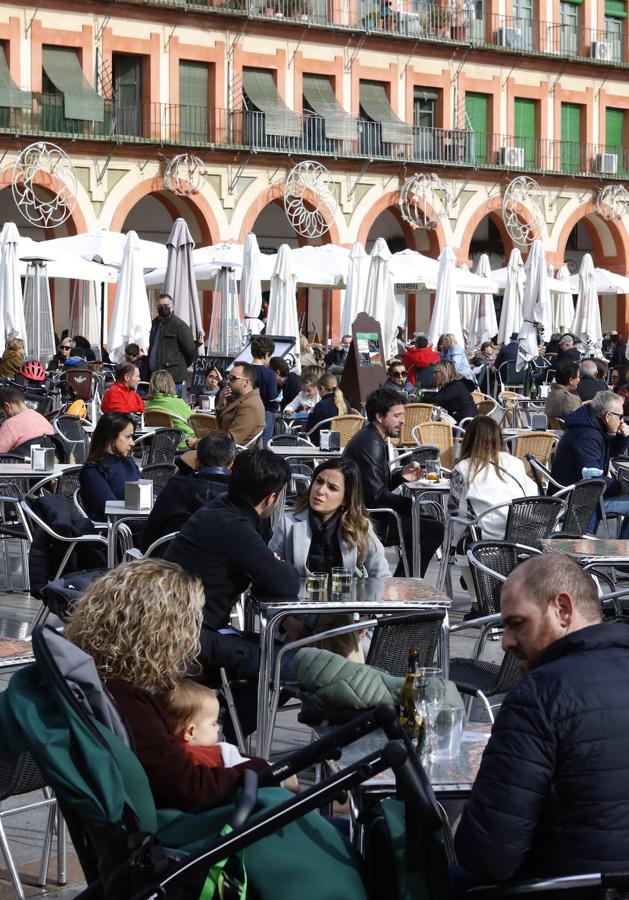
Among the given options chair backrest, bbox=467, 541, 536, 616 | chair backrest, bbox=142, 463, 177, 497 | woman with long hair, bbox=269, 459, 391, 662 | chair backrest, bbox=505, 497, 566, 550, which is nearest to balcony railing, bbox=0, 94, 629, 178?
chair backrest, bbox=142, 463, 177, 497

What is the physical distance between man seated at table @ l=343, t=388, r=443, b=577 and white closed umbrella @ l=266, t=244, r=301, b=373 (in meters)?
11.7

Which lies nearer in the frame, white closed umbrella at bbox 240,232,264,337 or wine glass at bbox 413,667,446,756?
wine glass at bbox 413,667,446,756

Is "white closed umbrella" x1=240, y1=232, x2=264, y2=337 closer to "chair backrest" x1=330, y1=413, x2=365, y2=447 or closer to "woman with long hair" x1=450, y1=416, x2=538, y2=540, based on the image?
"chair backrest" x1=330, y1=413, x2=365, y2=447

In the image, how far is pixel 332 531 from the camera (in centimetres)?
661

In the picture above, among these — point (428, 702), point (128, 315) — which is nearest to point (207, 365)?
point (128, 315)

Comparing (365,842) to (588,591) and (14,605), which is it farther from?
(14,605)

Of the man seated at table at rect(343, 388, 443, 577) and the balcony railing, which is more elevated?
the balcony railing

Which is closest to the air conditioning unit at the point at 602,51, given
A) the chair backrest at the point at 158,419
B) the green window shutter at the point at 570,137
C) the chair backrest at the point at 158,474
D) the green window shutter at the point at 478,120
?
the green window shutter at the point at 570,137

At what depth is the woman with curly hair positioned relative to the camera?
3348mm

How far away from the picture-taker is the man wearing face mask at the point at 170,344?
16.5 metres

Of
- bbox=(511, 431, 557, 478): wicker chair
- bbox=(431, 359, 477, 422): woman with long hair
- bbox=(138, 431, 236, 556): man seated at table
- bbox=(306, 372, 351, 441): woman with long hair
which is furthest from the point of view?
bbox=(431, 359, 477, 422): woman with long hair

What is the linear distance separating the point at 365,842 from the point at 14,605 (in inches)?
248

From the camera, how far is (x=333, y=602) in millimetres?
5668

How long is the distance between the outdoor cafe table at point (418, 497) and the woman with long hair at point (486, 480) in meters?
0.44
